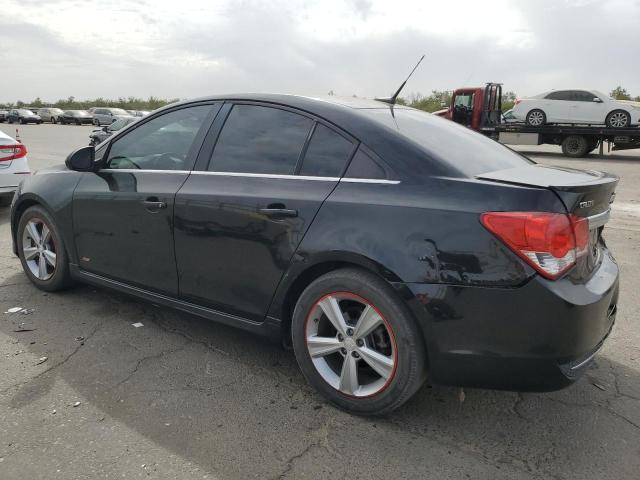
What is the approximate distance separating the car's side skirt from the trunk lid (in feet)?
4.52

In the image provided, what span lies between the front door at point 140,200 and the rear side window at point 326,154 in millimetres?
840

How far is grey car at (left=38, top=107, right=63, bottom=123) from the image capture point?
51250 millimetres

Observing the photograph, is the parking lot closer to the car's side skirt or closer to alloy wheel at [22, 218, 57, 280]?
the car's side skirt

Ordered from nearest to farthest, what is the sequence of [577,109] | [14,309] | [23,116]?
[14,309]
[577,109]
[23,116]

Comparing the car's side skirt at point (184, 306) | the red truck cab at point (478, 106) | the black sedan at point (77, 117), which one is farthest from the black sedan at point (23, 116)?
the car's side skirt at point (184, 306)

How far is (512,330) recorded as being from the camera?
2.29m

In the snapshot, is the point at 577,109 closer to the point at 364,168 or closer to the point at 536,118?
the point at 536,118

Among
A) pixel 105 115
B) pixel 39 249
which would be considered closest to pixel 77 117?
pixel 105 115

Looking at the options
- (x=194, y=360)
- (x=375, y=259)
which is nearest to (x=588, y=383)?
(x=375, y=259)

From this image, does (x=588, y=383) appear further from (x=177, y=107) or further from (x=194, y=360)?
(x=177, y=107)

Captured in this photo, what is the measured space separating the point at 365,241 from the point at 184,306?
1.40 meters

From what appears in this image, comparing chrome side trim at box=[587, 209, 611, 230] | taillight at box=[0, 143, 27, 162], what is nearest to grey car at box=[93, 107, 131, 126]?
taillight at box=[0, 143, 27, 162]

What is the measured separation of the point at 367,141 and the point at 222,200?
904mm

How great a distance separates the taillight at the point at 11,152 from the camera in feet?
23.5
